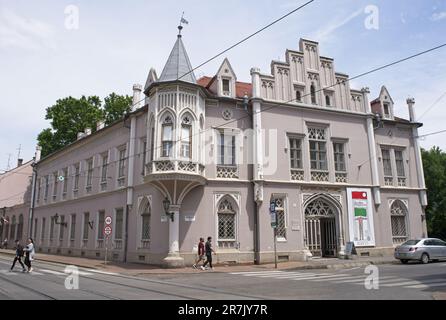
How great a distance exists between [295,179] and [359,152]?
5.80 metres

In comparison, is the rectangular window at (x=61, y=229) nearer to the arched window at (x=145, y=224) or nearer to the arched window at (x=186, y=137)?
the arched window at (x=145, y=224)

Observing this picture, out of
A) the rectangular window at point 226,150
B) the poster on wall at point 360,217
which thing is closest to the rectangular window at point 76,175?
the rectangular window at point 226,150

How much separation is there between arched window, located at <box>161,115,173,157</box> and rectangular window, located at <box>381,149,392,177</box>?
16.4 meters

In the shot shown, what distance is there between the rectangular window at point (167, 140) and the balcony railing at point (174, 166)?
1.98 ft

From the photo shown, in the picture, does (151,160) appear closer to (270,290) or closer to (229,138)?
(229,138)

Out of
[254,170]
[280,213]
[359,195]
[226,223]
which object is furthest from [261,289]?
[359,195]

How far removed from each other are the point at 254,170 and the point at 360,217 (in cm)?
851

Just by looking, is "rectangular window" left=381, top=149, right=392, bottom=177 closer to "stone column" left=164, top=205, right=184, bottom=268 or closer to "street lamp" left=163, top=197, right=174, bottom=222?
"stone column" left=164, top=205, right=184, bottom=268

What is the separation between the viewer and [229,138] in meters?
23.8

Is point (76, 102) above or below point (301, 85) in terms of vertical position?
above

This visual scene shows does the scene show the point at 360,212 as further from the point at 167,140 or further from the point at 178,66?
the point at 178,66

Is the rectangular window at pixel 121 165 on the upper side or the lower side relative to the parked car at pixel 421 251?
upper

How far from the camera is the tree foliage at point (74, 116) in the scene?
4281 cm
